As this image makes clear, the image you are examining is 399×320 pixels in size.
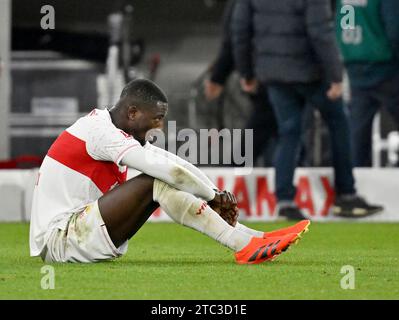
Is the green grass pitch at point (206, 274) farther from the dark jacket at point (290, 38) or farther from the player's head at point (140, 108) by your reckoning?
the dark jacket at point (290, 38)

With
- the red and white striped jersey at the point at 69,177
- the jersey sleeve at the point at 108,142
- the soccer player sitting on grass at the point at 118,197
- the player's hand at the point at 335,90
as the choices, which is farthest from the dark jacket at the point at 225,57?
Result: the jersey sleeve at the point at 108,142

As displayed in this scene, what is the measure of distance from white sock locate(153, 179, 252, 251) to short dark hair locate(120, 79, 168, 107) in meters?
0.59

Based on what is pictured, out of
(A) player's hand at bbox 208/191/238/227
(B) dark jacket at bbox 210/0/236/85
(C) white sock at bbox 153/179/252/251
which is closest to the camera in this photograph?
(C) white sock at bbox 153/179/252/251

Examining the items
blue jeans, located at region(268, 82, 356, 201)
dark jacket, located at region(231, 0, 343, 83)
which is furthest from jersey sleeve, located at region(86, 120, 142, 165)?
dark jacket, located at region(231, 0, 343, 83)

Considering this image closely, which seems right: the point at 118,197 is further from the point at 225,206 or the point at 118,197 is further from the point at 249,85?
the point at 249,85

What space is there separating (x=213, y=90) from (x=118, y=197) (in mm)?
8079

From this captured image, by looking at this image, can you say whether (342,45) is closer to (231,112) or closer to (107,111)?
(231,112)

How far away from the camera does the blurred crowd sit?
1298cm

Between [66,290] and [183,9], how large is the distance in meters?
11.1

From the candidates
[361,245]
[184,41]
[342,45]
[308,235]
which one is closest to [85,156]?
[361,245]

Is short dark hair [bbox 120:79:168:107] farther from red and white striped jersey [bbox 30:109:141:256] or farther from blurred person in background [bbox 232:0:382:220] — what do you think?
blurred person in background [bbox 232:0:382:220]

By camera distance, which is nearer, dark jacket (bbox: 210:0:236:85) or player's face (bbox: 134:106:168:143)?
player's face (bbox: 134:106:168:143)

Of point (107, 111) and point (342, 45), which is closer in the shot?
point (107, 111)

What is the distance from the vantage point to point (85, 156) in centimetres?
729
